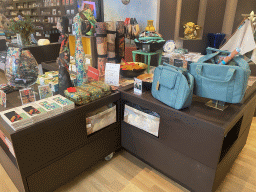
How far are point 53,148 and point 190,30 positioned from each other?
265 centimetres

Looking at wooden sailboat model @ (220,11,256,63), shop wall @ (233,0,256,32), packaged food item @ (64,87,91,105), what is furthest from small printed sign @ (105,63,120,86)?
shop wall @ (233,0,256,32)

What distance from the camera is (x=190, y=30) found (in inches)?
116

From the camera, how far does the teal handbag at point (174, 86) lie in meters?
1.15

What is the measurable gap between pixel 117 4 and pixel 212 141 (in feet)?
8.96

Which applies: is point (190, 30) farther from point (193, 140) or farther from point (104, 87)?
point (193, 140)

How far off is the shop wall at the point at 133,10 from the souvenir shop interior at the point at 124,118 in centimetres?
64

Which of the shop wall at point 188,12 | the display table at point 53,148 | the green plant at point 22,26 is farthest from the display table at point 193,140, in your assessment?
the green plant at point 22,26

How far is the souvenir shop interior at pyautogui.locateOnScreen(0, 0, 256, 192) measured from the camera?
112 cm

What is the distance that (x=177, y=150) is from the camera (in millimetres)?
1299

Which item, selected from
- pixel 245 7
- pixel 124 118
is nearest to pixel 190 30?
pixel 245 7

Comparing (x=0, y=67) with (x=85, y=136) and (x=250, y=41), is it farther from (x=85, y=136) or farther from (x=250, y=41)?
(x=250, y=41)

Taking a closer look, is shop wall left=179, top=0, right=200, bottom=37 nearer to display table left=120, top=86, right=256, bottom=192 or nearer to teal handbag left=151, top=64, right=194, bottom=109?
display table left=120, top=86, right=256, bottom=192

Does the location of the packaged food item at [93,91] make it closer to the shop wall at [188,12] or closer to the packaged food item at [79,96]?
the packaged food item at [79,96]

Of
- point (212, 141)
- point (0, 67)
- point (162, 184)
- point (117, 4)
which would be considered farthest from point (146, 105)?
point (0, 67)
